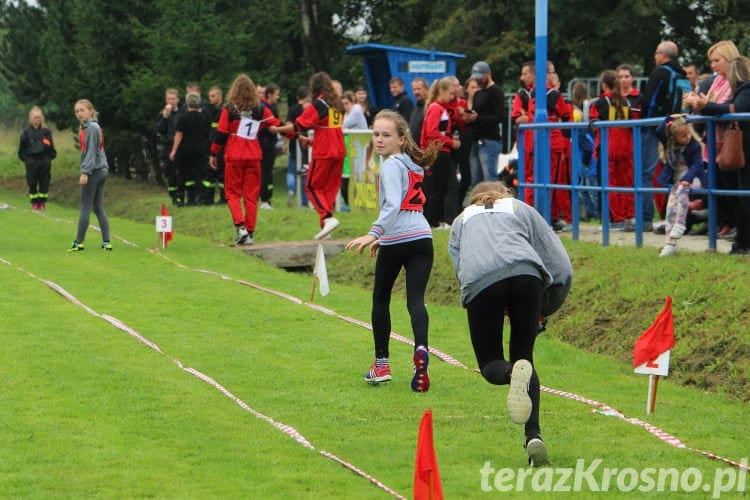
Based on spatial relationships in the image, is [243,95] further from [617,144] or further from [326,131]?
[617,144]

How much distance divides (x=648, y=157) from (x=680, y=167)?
1654mm

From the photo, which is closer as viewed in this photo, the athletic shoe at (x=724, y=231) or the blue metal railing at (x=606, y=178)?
the blue metal railing at (x=606, y=178)

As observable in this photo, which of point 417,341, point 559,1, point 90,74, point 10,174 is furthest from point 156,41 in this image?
point 417,341

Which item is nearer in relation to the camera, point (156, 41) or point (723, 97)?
point (723, 97)

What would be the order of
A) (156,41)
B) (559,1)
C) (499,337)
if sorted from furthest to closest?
(559,1), (156,41), (499,337)

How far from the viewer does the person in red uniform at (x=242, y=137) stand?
64.4 feet

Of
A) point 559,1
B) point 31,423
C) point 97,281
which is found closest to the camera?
point 31,423

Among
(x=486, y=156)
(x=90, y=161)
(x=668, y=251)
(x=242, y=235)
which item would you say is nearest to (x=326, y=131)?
(x=242, y=235)

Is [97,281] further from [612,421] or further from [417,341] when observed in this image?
[612,421]

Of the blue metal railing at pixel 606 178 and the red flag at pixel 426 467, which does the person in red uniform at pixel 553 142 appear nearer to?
the blue metal railing at pixel 606 178

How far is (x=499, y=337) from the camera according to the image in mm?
8172

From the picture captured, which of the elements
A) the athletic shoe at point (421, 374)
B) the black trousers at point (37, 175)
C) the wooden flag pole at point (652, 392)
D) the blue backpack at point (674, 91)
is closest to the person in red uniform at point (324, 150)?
the blue backpack at point (674, 91)

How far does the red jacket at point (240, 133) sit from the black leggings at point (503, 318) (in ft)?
39.3

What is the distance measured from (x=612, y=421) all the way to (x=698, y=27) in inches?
1091
